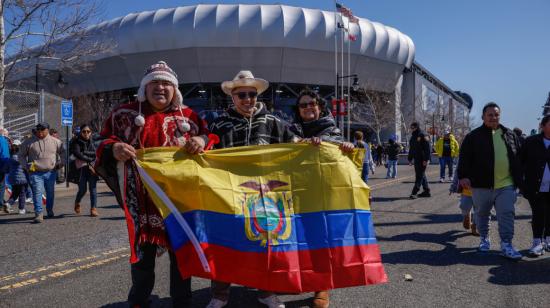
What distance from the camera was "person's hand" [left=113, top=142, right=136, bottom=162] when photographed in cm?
308

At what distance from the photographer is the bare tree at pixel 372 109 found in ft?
167

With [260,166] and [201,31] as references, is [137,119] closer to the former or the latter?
[260,166]

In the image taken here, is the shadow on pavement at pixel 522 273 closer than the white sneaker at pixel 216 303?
No

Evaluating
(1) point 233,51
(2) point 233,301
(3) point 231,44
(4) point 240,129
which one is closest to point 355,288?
Answer: (2) point 233,301

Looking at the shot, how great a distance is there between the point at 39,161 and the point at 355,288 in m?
7.02

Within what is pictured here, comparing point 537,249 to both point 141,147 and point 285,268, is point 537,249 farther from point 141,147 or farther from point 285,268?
point 141,147

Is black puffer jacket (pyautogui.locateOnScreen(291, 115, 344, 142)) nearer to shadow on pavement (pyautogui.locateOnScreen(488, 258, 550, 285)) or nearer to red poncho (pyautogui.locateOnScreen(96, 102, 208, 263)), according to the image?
red poncho (pyautogui.locateOnScreen(96, 102, 208, 263))

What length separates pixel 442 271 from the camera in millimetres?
4852

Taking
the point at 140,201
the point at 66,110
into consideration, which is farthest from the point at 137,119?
the point at 66,110

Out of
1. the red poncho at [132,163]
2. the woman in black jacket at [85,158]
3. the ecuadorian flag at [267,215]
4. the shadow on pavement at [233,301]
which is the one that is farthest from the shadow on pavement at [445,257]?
the woman in black jacket at [85,158]

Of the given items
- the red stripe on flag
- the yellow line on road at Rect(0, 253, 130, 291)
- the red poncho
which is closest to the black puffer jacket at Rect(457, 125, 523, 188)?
the red stripe on flag

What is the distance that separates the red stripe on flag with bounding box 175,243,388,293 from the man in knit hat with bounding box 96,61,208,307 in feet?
0.84

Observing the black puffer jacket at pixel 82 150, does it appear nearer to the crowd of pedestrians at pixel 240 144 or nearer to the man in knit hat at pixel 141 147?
the crowd of pedestrians at pixel 240 144

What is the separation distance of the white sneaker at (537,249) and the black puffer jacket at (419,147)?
6279 millimetres
